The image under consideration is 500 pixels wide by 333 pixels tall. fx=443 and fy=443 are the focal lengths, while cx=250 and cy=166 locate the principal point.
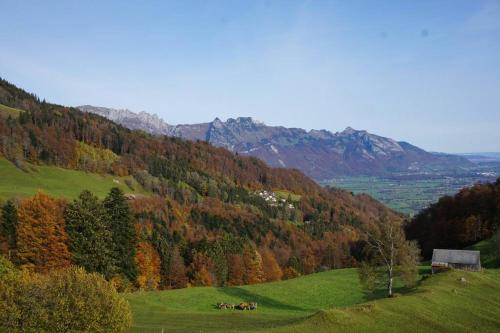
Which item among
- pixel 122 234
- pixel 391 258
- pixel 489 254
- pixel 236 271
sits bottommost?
pixel 236 271

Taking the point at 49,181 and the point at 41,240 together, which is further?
the point at 49,181

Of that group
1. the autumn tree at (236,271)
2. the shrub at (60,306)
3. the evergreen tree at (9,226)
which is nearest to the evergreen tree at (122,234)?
the evergreen tree at (9,226)

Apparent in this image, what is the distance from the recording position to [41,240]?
85938 millimetres

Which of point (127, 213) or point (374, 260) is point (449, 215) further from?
point (127, 213)

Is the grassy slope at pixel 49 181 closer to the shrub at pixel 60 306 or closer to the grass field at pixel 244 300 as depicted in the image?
the grass field at pixel 244 300

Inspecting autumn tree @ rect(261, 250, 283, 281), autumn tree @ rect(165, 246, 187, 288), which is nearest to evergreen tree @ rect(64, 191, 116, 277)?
autumn tree @ rect(165, 246, 187, 288)

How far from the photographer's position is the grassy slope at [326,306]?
39.7 m

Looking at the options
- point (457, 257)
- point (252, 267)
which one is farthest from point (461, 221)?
point (252, 267)

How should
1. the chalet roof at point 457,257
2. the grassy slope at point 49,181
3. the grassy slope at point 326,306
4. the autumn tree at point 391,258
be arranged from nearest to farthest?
the grassy slope at point 326,306 < the autumn tree at point 391,258 < the chalet roof at point 457,257 < the grassy slope at point 49,181

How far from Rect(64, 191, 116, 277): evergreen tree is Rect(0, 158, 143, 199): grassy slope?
2347 inches

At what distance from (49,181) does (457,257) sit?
5646 inches

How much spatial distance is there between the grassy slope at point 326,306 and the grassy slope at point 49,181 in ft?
295

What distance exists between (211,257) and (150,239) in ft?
56.6

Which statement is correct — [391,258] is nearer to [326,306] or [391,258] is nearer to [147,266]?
[326,306]
